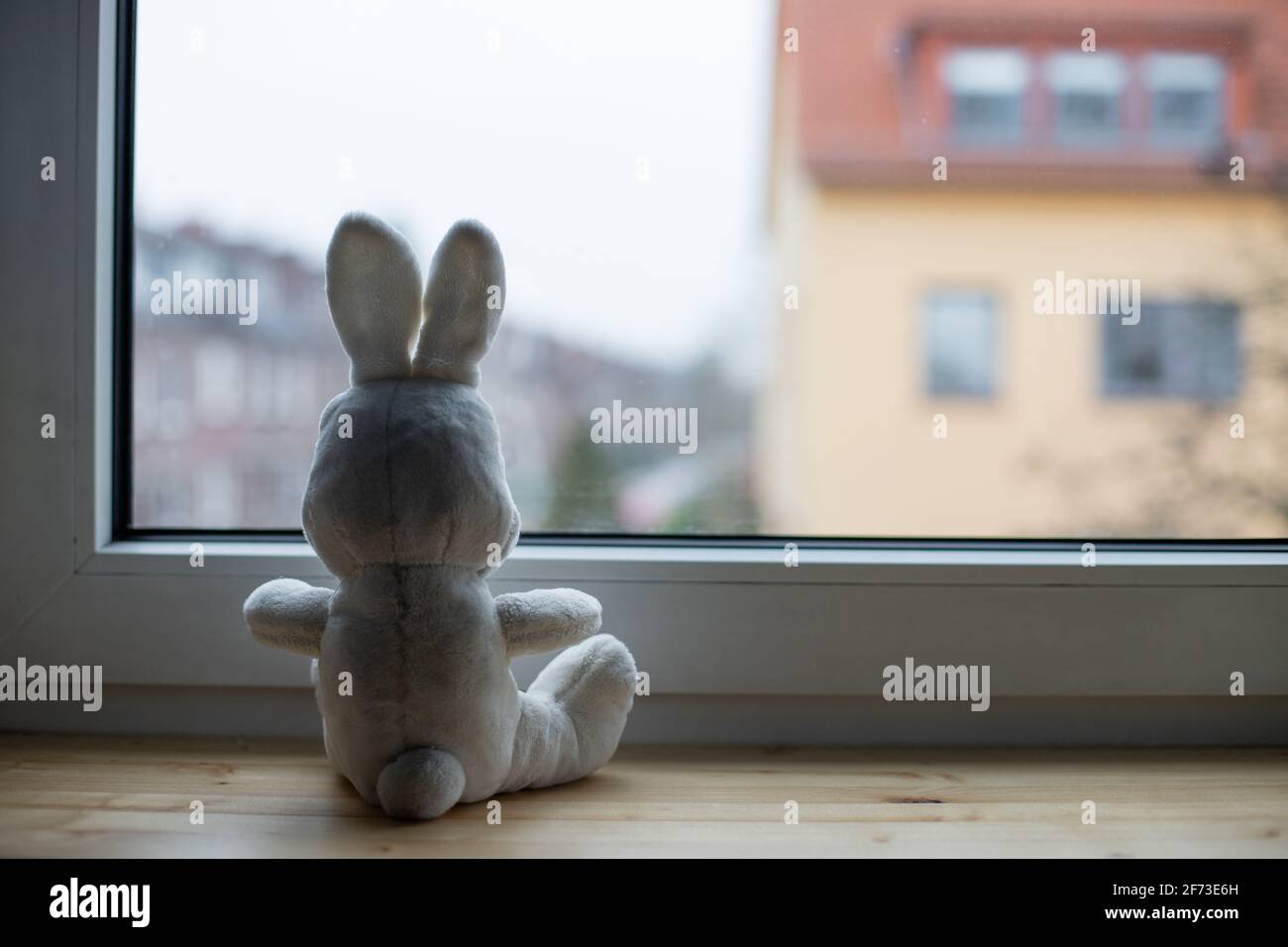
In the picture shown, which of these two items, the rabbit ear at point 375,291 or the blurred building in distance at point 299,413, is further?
the blurred building in distance at point 299,413

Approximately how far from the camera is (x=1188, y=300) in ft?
3.03

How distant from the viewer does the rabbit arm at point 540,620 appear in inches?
27.3

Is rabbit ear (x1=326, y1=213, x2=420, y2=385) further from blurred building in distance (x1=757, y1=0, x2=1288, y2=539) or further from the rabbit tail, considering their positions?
blurred building in distance (x1=757, y1=0, x2=1288, y2=539)

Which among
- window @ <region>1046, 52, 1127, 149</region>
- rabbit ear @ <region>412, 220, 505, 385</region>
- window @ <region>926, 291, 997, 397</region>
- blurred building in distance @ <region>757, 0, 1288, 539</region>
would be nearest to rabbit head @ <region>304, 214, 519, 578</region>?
rabbit ear @ <region>412, 220, 505, 385</region>

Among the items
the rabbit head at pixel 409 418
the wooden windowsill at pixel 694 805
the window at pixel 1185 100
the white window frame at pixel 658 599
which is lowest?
the wooden windowsill at pixel 694 805

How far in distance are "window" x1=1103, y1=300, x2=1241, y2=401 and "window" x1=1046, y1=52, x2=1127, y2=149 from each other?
183mm

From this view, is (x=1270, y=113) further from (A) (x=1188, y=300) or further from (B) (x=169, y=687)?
(B) (x=169, y=687)

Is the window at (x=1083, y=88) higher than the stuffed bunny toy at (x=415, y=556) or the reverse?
higher

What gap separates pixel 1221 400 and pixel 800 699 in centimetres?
50

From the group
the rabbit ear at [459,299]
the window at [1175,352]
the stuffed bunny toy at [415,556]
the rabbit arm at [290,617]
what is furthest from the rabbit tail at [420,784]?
the window at [1175,352]

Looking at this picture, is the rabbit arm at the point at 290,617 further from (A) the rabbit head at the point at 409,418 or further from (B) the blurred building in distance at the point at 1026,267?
(B) the blurred building in distance at the point at 1026,267

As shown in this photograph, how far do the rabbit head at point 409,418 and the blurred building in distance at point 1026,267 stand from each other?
1.06 feet

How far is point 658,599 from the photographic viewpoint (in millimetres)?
831
